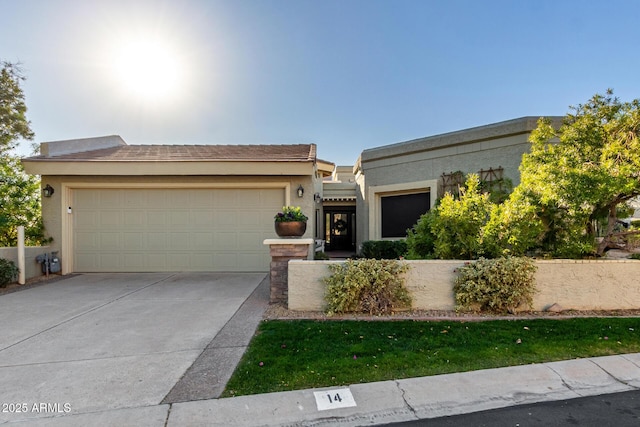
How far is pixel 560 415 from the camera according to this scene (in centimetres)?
275

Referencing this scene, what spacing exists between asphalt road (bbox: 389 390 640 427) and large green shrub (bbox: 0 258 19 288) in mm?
9899

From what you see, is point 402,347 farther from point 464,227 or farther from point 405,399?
point 464,227

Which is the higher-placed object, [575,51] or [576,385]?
[575,51]

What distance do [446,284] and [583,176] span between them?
2880 millimetres

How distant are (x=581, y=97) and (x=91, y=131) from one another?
1704 centimetres

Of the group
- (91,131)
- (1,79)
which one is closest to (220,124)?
(91,131)

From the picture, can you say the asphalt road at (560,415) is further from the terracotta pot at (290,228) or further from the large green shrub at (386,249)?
the large green shrub at (386,249)

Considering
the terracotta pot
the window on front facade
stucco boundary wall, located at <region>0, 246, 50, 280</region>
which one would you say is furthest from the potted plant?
stucco boundary wall, located at <region>0, 246, 50, 280</region>

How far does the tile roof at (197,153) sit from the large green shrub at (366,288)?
4464 mm

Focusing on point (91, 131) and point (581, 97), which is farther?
point (91, 131)

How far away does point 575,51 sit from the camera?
9.26 meters

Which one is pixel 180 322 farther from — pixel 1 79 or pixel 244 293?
pixel 1 79

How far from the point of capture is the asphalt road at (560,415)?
8.64ft

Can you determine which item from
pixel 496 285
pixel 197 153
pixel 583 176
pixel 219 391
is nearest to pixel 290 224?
pixel 219 391
